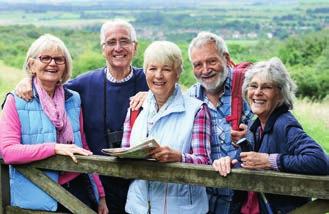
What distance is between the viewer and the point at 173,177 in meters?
4.03

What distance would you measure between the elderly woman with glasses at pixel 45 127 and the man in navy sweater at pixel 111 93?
0.65ft

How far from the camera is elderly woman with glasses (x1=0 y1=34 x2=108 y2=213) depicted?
4.34 metres

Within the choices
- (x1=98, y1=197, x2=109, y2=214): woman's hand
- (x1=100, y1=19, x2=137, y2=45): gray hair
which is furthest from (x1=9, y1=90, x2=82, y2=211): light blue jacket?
(x1=100, y1=19, x2=137, y2=45): gray hair

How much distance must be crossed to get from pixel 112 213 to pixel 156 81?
4.34 feet

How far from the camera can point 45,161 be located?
14.4 feet

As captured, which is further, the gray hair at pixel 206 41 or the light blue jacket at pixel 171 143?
the gray hair at pixel 206 41

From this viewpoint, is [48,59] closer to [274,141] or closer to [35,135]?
[35,135]

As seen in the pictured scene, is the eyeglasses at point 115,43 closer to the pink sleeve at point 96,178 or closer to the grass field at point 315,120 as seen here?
the pink sleeve at point 96,178

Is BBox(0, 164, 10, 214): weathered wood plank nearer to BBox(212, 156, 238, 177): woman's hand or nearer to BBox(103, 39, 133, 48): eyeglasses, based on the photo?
BBox(103, 39, 133, 48): eyeglasses

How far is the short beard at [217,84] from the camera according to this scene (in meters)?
4.65

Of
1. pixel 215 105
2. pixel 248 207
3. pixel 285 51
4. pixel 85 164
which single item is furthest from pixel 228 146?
pixel 285 51

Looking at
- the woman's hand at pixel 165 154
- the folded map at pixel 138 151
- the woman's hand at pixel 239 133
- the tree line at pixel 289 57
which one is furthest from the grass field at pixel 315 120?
the folded map at pixel 138 151

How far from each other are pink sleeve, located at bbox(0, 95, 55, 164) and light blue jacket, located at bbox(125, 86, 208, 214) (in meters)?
0.63

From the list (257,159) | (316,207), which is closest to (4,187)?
(257,159)
